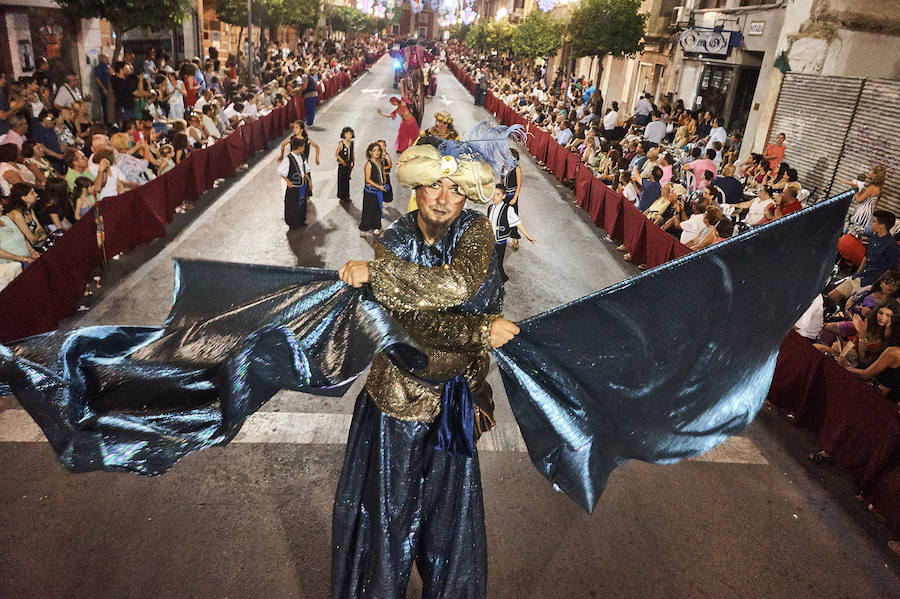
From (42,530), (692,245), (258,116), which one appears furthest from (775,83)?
(42,530)

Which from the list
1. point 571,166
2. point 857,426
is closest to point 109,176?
point 857,426

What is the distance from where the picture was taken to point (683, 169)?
1284cm

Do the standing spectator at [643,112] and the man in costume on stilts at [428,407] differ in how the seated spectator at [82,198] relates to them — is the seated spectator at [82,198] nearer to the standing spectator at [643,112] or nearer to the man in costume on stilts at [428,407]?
the man in costume on stilts at [428,407]

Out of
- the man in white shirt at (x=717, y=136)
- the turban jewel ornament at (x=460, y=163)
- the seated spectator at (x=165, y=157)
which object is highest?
the turban jewel ornament at (x=460, y=163)

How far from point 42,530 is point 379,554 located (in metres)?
2.45

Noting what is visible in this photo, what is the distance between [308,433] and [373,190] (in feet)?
19.6

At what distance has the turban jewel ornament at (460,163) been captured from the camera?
2992mm

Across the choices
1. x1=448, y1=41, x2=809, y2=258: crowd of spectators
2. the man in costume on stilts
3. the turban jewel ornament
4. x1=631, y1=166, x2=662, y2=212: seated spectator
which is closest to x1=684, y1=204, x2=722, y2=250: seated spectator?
x1=448, y1=41, x2=809, y2=258: crowd of spectators

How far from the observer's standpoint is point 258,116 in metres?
18.2

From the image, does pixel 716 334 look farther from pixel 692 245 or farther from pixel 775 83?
pixel 775 83

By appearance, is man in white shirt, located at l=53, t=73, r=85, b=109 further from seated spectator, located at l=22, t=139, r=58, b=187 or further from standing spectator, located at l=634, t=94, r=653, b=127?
standing spectator, located at l=634, t=94, r=653, b=127

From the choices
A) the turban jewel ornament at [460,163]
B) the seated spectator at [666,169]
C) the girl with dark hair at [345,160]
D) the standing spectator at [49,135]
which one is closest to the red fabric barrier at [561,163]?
the seated spectator at [666,169]

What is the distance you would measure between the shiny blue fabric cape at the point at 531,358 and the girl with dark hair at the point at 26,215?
5168 millimetres

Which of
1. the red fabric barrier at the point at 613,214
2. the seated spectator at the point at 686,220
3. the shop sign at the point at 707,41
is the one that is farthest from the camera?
the shop sign at the point at 707,41
